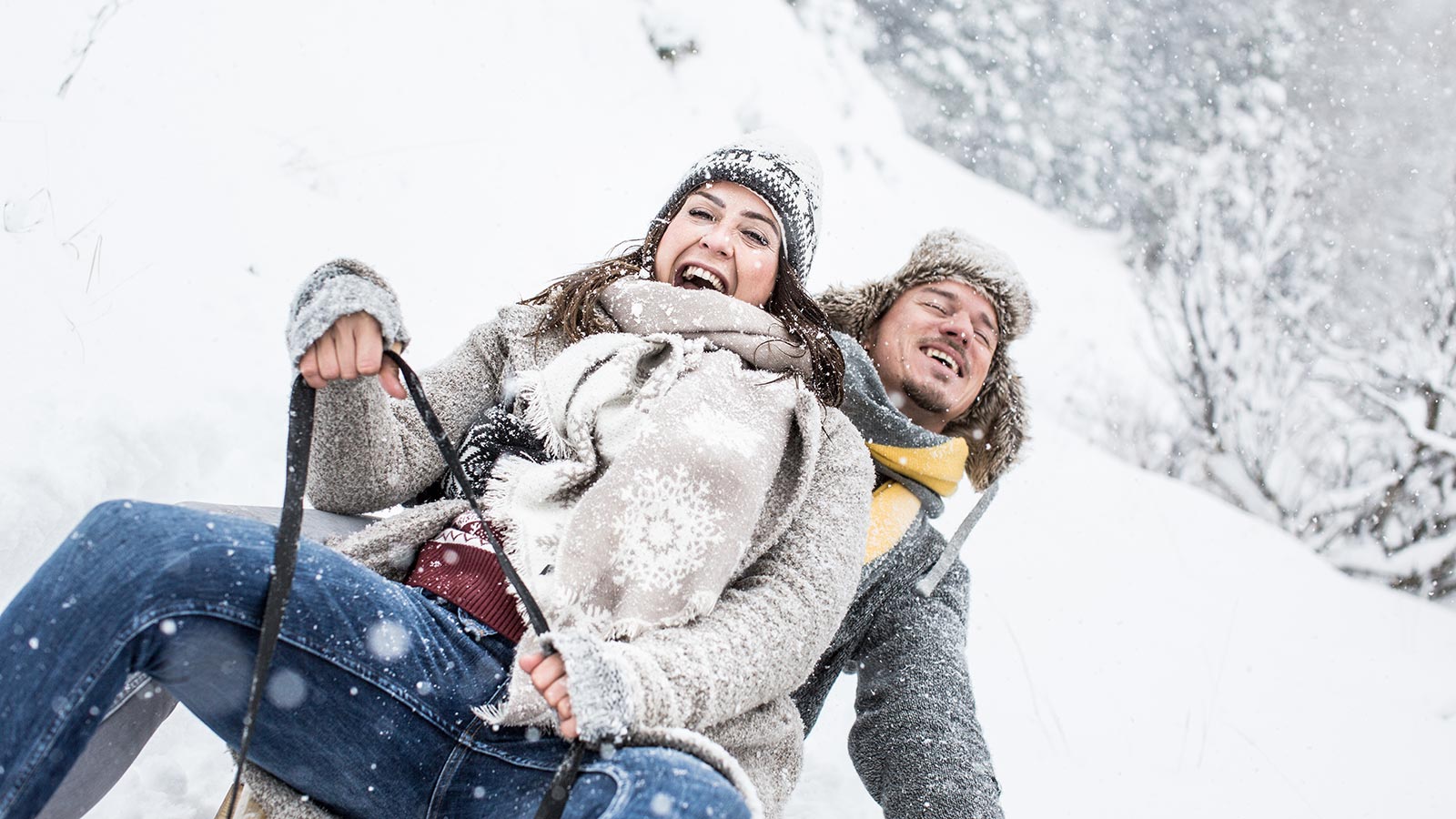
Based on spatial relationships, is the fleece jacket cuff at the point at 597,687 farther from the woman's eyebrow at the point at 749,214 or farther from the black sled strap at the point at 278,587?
the woman's eyebrow at the point at 749,214

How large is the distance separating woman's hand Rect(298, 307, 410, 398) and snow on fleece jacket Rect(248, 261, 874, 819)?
0.09 ft

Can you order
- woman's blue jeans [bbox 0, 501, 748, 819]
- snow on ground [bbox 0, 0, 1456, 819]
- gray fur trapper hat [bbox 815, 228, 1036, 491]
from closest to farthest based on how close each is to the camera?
woman's blue jeans [bbox 0, 501, 748, 819], snow on ground [bbox 0, 0, 1456, 819], gray fur trapper hat [bbox 815, 228, 1036, 491]

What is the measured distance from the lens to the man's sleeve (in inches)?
76.0

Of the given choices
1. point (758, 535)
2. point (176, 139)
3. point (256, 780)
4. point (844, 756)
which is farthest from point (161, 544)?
point (176, 139)

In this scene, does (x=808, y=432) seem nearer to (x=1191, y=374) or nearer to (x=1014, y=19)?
(x=1191, y=374)

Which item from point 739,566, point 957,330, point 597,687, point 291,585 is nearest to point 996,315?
point 957,330

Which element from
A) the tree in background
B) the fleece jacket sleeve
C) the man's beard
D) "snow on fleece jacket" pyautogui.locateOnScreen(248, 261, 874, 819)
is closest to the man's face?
the man's beard

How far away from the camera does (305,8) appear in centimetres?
403

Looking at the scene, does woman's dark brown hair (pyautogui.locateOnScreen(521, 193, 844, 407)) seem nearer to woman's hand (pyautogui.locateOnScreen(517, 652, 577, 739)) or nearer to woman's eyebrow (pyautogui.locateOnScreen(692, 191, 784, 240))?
woman's eyebrow (pyautogui.locateOnScreen(692, 191, 784, 240))

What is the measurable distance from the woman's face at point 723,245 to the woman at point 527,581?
0.14 m

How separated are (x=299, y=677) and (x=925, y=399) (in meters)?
1.75

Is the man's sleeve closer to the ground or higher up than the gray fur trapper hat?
closer to the ground

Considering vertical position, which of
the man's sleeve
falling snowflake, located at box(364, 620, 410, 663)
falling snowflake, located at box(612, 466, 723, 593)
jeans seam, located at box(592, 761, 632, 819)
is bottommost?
the man's sleeve

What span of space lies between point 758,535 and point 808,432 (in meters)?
0.22
